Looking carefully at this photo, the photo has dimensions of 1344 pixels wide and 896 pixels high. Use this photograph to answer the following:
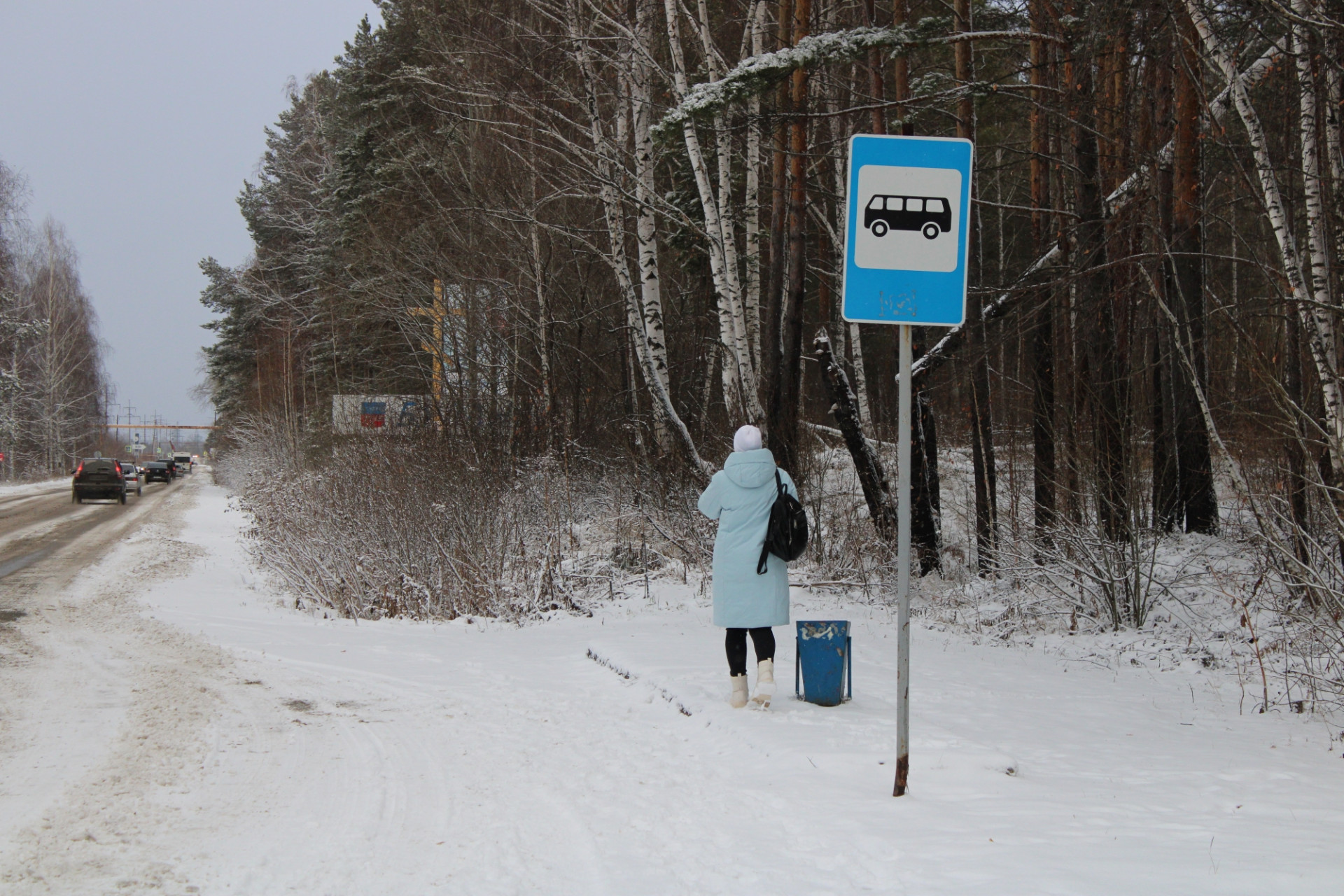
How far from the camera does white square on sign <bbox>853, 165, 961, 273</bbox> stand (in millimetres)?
4672

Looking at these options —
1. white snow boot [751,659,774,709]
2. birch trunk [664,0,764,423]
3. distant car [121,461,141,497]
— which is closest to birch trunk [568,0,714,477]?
birch trunk [664,0,764,423]

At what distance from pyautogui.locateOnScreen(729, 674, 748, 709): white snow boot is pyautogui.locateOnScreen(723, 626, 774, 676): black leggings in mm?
40

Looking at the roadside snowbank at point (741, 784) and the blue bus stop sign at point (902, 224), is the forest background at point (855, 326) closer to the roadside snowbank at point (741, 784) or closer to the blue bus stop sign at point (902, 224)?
the roadside snowbank at point (741, 784)

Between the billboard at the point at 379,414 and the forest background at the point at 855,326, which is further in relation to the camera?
the billboard at the point at 379,414

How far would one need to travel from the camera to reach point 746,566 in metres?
6.40

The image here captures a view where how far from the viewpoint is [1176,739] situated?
594cm

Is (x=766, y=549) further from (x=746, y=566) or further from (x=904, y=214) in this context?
(x=904, y=214)

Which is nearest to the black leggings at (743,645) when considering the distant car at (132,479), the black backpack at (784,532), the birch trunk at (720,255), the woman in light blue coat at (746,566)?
the woman in light blue coat at (746,566)

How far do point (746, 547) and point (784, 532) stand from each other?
269 mm

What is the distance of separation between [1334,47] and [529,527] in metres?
9.96

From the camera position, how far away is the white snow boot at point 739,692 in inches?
259

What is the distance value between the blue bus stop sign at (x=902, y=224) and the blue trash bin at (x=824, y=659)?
248cm

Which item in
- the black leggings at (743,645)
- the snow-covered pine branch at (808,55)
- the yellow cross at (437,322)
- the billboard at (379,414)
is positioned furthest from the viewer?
the yellow cross at (437,322)

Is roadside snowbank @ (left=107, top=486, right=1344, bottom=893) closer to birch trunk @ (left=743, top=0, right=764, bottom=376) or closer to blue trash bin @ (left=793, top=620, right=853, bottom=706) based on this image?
blue trash bin @ (left=793, top=620, right=853, bottom=706)
